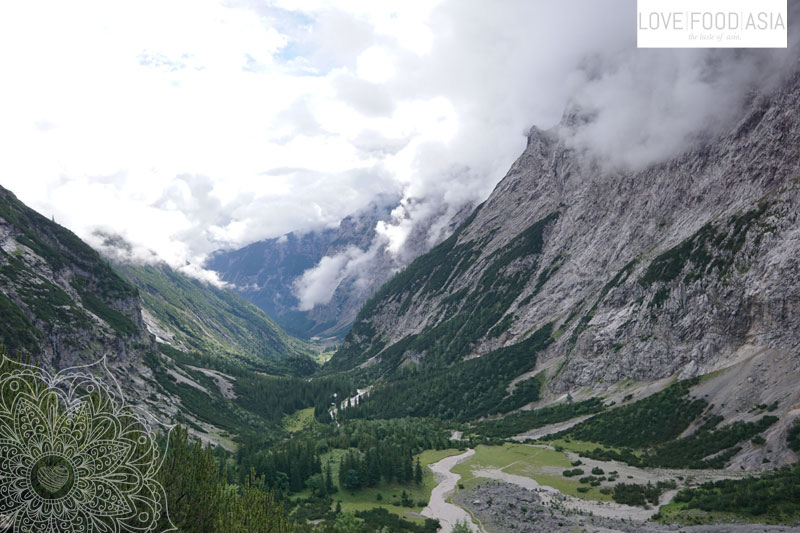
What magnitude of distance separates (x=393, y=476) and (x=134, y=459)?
85.9 metres

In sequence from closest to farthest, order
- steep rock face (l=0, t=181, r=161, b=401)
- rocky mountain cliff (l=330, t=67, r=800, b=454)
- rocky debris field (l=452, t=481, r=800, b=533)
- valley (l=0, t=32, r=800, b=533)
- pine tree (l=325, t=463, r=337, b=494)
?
rocky debris field (l=452, t=481, r=800, b=533)
valley (l=0, t=32, r=800, b=533)
pine tree (l=325, t=463, r=337, b=494)
rocky mountain cliff (l=330, t=67, r=800, b=454)
steep rock face (l=0, t=181, r=161, b=401)

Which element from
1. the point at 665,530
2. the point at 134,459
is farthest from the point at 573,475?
the point at 134,459

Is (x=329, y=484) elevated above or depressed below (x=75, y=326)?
below

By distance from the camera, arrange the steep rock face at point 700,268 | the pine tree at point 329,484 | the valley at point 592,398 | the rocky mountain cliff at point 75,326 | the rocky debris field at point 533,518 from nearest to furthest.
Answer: the rocky debris field at point 533,518 → the valley at point 592,398 → the pine tree at point 329,484 → the steep rock face at point 700,268 → the rocky mountain cliff at point 75,326

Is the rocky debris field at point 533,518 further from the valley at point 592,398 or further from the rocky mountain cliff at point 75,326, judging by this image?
the rocky mountain cliff at point 75,326

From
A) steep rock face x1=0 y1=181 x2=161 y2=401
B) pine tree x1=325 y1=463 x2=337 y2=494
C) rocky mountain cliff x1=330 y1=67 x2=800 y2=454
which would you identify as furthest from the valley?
steep rock face x1=0 y1=181 x2=161 y2=401

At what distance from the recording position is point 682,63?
18662 cm

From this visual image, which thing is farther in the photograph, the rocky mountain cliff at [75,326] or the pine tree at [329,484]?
the rocky mountain cliff at [75,326]
